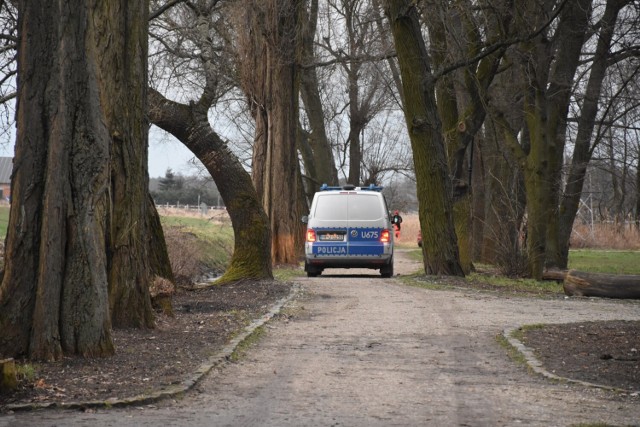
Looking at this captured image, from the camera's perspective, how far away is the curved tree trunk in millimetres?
19562

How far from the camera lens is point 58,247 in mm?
9977

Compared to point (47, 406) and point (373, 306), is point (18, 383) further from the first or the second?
point (373, 306)

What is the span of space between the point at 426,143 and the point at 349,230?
9.30ft

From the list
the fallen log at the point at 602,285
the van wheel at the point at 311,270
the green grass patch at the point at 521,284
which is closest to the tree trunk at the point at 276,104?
the van wheel at the point at 311,270

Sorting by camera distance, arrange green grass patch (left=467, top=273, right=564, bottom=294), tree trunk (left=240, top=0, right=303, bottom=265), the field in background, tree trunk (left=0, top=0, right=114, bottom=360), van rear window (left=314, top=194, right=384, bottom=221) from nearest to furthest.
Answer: tree trunk (left=0, top=0, right=114, bottom=360) → green grass patch (left=467, top=273, right=564, bottom=294) → van rear window (left=314, top=194, right=384, bottom=221) → the field in background → tree trunk (left=240, top=0, right=303, bottom=265)

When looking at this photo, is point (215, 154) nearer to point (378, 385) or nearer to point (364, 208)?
point (364, 208)

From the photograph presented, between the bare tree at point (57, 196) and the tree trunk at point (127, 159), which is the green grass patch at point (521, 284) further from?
the bare tree at point (57, 196)

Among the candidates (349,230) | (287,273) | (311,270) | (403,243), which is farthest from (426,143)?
(403,243)

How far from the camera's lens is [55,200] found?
32.8 ft

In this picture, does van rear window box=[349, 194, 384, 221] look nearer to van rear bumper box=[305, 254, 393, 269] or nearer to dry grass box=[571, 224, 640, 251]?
van rear bumper box=[305, 254, 393, 269]

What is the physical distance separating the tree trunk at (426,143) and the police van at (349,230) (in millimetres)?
1391

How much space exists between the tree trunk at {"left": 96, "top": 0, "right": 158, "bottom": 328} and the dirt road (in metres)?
1.59

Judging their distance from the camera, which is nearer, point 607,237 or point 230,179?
point 230,179

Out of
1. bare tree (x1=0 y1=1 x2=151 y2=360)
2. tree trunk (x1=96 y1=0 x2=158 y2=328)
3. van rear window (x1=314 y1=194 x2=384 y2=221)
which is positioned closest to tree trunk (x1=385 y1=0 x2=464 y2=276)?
van rear window (x1=314 y1=194 x2=384 y2=221)
